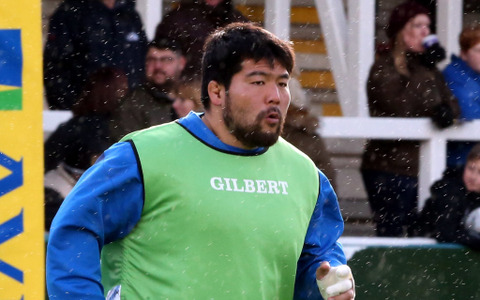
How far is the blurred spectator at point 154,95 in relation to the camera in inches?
253

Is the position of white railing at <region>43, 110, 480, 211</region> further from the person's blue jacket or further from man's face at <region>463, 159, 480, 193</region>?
man's face at <region>463, 159, 480, 193</region>

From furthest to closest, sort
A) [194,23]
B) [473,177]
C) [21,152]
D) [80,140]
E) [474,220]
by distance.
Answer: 1. [194,23]
2. [473,177]
3. [474,220]
4. [80,140]
5. [21,152]

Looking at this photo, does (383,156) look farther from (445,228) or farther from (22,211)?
(22,211)

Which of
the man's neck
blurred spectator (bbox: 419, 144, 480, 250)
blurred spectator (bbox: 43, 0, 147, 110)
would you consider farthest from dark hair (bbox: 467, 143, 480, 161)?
the man's neck

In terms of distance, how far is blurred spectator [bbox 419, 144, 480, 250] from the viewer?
6648 millimetres

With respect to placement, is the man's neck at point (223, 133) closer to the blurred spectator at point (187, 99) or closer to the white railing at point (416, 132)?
the blurred spectator at point (187, 99)

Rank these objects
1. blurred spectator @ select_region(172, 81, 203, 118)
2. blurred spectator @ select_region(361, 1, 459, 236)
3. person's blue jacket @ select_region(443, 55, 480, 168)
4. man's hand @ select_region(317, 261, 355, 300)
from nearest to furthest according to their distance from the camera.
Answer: man's hand @ select_region(317, 261, 355, 300) → blurred spectator @ select_region(172, 81, 203, 118) → blurred spectator @ select_region(361, 1, 459, 236) → person's blue jacket @ select_region(443, 55, 480, 168)

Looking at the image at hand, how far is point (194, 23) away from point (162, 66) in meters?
0.46

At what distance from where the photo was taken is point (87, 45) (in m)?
6.85

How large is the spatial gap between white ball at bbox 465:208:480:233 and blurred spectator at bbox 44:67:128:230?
208 cm

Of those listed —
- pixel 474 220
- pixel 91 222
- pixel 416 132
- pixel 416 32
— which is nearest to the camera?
pixel 91 222

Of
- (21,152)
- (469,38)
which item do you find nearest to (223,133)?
(21,152)

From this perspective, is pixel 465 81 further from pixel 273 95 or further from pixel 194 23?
pixel 273 95

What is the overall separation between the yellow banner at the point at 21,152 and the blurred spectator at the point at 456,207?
2549 mm
